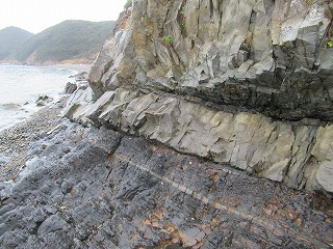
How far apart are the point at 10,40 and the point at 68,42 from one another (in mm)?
54236

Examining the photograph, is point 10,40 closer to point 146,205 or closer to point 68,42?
point 68,42

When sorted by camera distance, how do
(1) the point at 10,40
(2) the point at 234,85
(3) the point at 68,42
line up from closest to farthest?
(2) the point at 234,85
(3) the point at 68,42
(1) the point at 10,40

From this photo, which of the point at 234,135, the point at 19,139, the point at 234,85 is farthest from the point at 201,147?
the point at 19,139

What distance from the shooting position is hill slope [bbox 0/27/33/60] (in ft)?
373

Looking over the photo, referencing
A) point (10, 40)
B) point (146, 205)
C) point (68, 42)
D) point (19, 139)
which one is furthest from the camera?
point (10, 40)

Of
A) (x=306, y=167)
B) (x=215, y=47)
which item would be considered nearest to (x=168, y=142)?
(x=215, y=47)

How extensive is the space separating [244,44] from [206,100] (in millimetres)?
2422

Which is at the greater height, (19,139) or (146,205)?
(146,205)

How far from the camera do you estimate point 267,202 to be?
8719mm

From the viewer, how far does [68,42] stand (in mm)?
87062

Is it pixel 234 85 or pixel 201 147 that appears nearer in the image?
pixel 234 85

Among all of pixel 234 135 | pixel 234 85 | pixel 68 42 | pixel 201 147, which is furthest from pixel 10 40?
pixel 234 135

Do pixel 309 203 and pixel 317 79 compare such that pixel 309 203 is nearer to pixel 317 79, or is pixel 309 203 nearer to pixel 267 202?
pixel 267 202

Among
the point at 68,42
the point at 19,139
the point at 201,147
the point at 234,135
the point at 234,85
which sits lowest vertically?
the point at 68,42
